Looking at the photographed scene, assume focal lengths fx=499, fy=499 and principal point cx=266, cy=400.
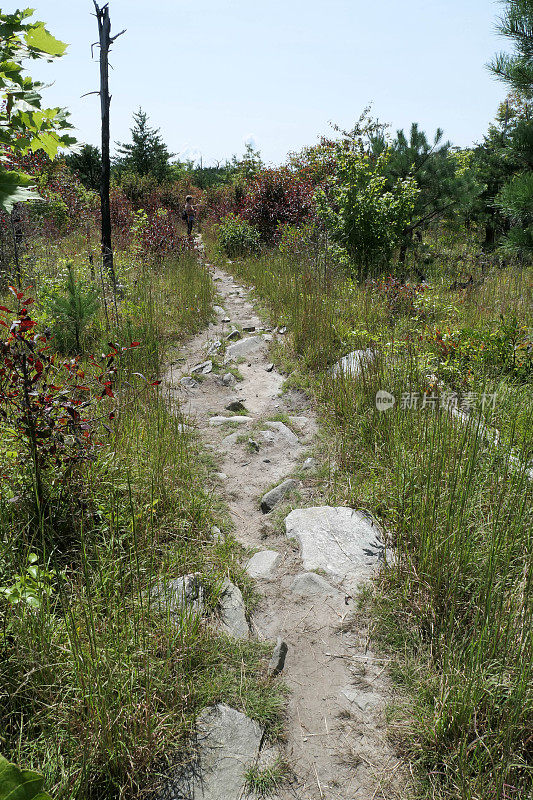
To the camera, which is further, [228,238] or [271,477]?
[228,238]

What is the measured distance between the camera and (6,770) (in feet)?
2.23

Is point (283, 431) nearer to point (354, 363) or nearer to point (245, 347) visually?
point (354, 363)

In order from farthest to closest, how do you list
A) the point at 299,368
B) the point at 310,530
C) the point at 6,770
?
the point at 299,368 < the point at 310,530 < the point at 6,770

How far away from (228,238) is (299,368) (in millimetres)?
7850

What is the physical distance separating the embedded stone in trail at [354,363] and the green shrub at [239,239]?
25.2 ft

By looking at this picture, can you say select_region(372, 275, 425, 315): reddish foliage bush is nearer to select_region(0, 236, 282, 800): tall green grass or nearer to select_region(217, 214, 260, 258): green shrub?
select_region(0, 236, 282, 800): tall green grass

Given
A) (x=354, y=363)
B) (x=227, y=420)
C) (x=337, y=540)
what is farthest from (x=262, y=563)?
(x=354, y=363)

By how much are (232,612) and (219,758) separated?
673 mm

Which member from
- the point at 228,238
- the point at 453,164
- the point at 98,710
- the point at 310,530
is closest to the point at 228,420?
the point at 310,530

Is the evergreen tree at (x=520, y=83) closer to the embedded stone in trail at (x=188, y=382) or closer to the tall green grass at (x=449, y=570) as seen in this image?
the tall green grass at (x=449, y=570)

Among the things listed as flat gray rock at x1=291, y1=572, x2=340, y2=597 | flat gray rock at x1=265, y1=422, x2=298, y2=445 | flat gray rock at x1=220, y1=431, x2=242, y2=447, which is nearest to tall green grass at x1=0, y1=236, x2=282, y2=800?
flat gray rock at x1=291, y1=572, x2=340, y2=597

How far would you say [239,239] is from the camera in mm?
12070

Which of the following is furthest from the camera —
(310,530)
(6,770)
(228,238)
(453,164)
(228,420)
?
(228,238)

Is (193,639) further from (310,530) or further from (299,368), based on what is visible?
(299,368)
